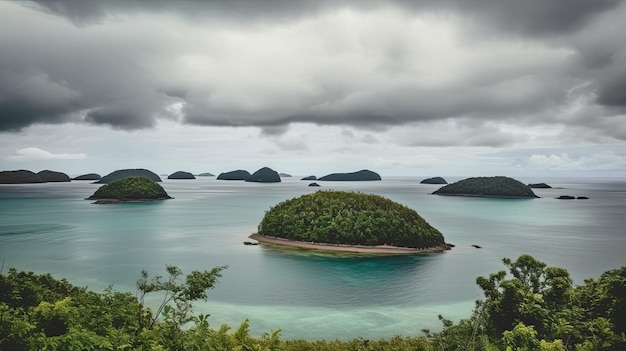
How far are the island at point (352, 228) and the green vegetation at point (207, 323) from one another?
181ft

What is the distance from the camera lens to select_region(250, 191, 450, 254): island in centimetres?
7988

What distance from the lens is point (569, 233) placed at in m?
110

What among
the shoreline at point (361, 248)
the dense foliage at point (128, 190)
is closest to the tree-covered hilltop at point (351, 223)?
the shoreline at point (361, 248)

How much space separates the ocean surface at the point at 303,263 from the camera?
43.0 metres

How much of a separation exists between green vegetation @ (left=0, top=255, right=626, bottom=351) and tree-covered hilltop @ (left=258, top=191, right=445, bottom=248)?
55601 mm

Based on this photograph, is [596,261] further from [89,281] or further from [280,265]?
[89,281]

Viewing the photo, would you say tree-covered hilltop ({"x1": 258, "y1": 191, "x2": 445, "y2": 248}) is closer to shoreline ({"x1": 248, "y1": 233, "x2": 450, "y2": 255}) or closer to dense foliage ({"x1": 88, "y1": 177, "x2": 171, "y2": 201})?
shoreline ({"x1": 248, "y1": 233, "x2": 450, "y2": 255})

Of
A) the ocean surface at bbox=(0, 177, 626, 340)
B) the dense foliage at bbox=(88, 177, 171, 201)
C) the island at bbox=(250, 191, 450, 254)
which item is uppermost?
the dense foliage at bbox=(88, 177, 171, 201)

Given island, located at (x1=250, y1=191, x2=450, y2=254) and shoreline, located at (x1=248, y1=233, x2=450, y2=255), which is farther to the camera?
island, located at (x1=250, y1=191, x2=450, y2=254)

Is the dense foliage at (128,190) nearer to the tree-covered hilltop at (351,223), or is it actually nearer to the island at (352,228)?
the tree-covered hilltop at (351,223)

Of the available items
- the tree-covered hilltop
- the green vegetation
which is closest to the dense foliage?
the tree-covered hilltop

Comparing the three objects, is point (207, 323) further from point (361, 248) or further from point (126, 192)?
point (126, 192)

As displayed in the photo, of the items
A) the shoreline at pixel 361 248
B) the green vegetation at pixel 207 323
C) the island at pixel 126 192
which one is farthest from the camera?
the island at pixel 126 192

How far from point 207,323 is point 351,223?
6908cm
